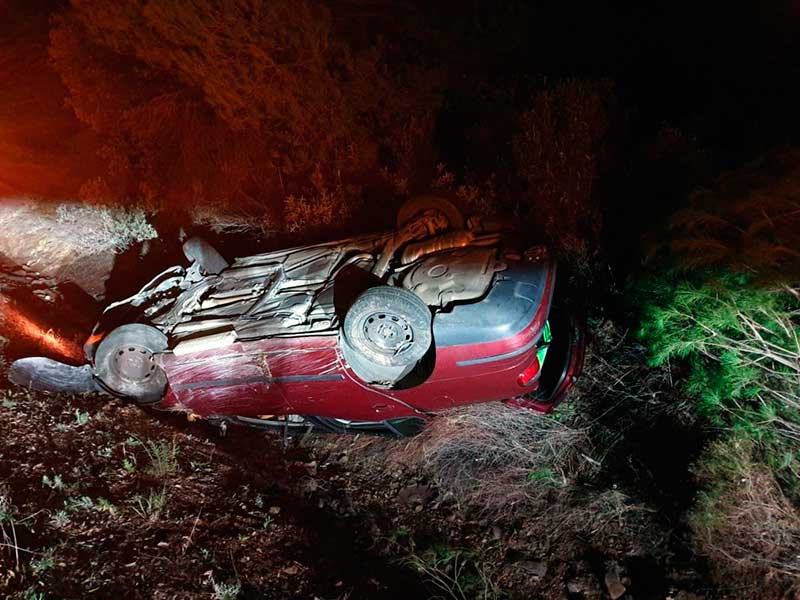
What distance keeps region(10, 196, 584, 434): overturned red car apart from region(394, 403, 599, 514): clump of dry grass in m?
0.30

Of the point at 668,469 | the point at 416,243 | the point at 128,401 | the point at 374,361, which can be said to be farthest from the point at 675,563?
the point at 128,401

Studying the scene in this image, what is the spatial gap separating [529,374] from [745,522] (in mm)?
1647

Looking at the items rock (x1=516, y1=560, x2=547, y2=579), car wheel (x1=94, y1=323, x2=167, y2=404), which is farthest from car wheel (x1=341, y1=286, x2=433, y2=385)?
car wheel (x1=94, y1=323, x2=167, y2=404)

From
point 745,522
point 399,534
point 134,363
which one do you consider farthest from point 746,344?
point 134,363

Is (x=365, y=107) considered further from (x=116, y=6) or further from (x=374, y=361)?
(x=374, y=361)

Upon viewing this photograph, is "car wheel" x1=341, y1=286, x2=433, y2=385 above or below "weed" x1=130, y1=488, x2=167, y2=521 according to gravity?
above

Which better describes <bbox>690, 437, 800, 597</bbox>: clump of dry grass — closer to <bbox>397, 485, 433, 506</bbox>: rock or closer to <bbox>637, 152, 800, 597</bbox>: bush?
<bbox>637, 152, 800, 597</bbox>: bush

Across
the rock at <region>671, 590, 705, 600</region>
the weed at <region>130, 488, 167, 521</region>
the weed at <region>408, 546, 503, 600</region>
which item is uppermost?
the weed at <region>130, 488, 167, 521</region>

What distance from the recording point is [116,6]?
7148mm

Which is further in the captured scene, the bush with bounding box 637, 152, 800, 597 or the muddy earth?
the muddy earth

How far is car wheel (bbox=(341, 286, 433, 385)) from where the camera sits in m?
3.76

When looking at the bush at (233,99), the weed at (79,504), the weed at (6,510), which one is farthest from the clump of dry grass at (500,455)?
the bush at (233,99)

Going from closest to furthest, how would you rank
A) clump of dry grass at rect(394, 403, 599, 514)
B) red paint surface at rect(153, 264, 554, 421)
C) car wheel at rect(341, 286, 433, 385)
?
car wheel at rect(341, 286, 433, 385) < red paint surface at rect(153, 264, 554, 421) < clump of dry grass at rect(394, 403, 599, 514)

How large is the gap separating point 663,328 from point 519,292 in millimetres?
1049
